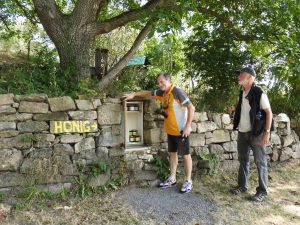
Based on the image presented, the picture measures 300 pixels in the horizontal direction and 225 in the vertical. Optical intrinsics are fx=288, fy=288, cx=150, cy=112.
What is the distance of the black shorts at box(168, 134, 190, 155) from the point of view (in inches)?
173

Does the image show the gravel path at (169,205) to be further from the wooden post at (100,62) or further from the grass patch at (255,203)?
the wooden post at (100,62)

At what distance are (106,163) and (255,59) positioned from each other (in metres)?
4.42

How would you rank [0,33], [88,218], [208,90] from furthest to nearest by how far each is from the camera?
[0,33], [208,90], [88,218]

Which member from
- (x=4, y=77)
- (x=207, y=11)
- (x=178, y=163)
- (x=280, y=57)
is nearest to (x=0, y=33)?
(x=4, y=77)

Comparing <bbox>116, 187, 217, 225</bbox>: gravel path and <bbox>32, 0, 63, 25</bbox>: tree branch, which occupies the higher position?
<bbox>32, 0, 63, 25</bbox>: tree branch

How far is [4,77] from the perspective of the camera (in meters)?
4.89

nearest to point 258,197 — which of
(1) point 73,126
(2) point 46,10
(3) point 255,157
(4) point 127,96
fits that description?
(3) point 255,157

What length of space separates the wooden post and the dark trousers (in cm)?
364

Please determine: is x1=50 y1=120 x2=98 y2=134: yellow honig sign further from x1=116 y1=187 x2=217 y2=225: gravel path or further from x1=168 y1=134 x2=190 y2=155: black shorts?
x1=168 y1=134 x2=190 y2=155: black shorts

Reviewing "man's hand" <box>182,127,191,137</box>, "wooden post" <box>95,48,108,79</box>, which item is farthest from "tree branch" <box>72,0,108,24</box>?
"man's hand" <box>182,127,191,137</box>

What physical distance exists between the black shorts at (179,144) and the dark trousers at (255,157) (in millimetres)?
865

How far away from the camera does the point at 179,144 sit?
4.45 metres

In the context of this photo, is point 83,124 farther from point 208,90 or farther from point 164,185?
point 208,90

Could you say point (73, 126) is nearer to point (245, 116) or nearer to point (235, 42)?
point (245, 116)
